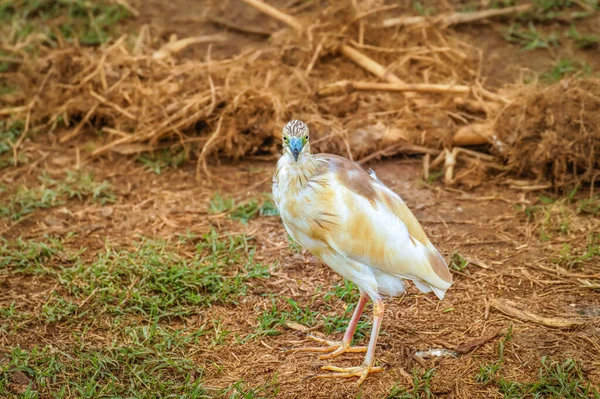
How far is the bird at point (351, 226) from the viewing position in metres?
4.20

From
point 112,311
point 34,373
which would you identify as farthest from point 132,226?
point 34,373

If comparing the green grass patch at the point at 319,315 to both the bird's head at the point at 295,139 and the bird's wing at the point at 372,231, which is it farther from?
the bird's head at the point at 295,139

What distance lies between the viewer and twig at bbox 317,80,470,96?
6.95 metres

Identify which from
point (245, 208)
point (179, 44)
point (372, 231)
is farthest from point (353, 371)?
point (179, 44)

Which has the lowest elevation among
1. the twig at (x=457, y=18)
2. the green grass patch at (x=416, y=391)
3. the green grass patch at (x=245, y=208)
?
the green grass patch at (x=416, y=391)

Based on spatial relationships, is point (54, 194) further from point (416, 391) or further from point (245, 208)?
point (416, 391)

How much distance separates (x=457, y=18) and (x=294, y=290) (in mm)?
4473

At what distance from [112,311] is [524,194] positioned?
3462 millimetres

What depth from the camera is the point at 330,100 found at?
23.2 feet

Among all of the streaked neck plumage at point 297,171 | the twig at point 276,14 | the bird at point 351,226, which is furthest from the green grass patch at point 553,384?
the twig at point 276,14

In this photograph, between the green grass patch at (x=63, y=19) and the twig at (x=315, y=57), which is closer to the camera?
the twig at (x=315, y=57)

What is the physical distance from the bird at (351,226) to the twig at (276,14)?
12.4 feet

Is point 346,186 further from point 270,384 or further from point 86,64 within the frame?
point 86,64

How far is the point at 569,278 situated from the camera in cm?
509
